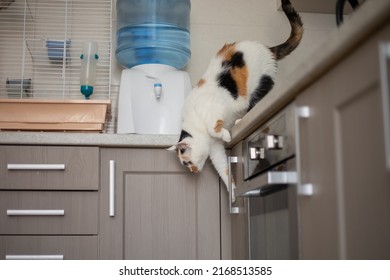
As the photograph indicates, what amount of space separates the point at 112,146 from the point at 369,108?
1208 millimetres

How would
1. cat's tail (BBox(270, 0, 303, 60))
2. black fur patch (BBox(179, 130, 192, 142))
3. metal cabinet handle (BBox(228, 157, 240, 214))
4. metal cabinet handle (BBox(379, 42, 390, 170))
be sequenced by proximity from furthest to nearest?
cat's tail (BBox(270, 0, 303, 60)) → black fur patch (BBox(179, 130, 192, 142)) → metal cabinet handle (BBox(228, 157, 240, 214)) → metal cabinet handle (BBox(379, 42, 390, 170))

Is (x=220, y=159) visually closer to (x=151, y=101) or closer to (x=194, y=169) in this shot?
(x=194, y=169)

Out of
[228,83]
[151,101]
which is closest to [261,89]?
[228,83]

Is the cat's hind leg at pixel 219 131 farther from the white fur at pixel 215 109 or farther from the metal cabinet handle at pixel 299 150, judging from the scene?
the metal cabinet handle at pixel 299 150

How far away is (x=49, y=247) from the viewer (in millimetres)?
1932

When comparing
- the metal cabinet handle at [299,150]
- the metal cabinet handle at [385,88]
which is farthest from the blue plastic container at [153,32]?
the metal cabinet handle at [385,88]

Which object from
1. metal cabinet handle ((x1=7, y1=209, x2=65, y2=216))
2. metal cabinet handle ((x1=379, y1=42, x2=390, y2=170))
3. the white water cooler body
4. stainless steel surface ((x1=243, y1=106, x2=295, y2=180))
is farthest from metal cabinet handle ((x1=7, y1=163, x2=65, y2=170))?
metal cabinet handle ((x1=379, y1=42, x2=390, y2=170))

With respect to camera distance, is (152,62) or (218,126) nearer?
(218,126)

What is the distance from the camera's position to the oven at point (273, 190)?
4.25 feet

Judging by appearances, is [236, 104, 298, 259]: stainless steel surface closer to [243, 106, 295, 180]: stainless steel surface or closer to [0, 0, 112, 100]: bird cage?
[243, 106, 295, 180]: stainless steel surface

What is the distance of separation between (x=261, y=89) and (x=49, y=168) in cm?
78

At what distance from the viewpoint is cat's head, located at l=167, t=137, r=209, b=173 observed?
1944 millimetres

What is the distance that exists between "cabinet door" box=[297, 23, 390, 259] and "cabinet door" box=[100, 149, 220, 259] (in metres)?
0.81

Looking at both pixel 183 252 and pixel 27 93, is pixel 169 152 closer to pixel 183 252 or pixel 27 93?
pixel 183 252
